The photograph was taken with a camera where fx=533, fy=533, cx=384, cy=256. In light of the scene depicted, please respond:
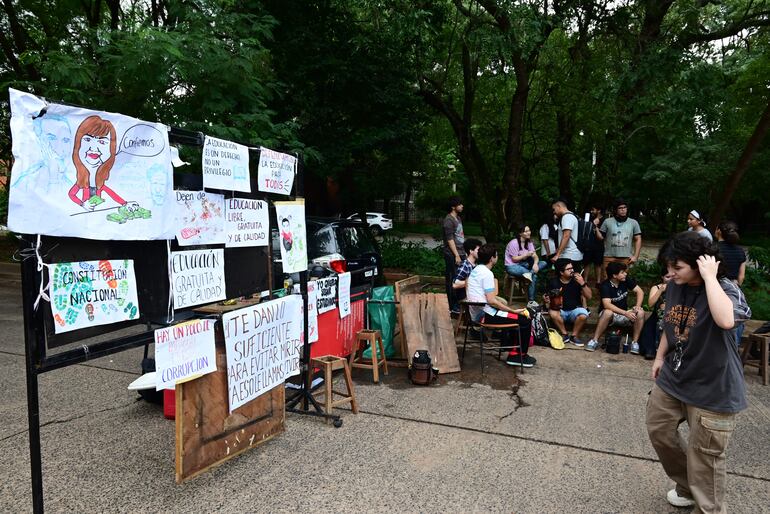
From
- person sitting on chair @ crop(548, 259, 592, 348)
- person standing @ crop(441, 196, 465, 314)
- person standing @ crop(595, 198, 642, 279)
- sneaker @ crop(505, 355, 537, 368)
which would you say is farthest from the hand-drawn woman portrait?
person standing @ crop(595, 198, 642, 279)

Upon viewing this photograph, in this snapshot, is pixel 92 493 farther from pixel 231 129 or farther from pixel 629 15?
pixel 629 15

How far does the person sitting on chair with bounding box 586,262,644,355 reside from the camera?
6.77 m

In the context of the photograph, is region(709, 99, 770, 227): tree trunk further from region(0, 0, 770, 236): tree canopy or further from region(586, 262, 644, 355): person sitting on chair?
region(586, 262, 644, 355): person sitting on chair

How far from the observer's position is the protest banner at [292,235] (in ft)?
14.3

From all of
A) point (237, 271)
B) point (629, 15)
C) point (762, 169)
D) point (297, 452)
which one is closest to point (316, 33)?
point (629, 15)

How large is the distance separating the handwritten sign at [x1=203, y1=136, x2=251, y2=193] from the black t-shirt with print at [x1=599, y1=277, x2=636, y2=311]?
194 inches

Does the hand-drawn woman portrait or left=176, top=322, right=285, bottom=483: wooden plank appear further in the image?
left=176, top=322, right=285, bottom=483: wooden plank

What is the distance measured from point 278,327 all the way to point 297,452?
0.96 metres

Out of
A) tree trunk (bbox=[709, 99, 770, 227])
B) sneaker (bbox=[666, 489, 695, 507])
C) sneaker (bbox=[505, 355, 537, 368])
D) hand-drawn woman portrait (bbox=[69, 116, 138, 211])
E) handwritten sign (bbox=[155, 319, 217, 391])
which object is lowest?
sneaker (bbox=[666, 489, 695, 507])

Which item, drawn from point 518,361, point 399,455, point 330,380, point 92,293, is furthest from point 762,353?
point 92,293

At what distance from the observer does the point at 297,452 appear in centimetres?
393

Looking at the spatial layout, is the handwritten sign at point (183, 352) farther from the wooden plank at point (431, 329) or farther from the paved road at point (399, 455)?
the wooden plank at point (431, 329)

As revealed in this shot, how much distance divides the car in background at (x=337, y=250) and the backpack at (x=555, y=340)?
2.55 m

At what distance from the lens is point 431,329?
6.11 meters
